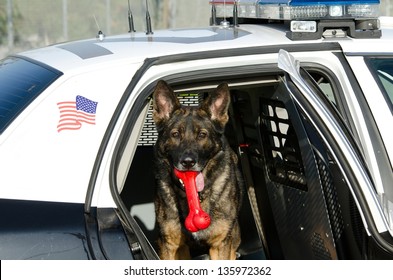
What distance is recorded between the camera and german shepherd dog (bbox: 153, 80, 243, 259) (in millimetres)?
4246

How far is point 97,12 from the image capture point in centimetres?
2003

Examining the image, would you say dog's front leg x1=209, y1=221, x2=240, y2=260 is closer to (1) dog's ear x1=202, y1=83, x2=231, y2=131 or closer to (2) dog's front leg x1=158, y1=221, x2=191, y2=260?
(2) dog's front leg x1=158, y1=221, x2=191, y2=260

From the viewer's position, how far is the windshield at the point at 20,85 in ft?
10.3

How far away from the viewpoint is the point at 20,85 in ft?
11.1

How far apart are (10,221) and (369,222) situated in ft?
4.44

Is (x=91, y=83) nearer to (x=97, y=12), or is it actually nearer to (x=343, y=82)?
(x=343, y=82)

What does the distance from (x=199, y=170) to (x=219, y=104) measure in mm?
349

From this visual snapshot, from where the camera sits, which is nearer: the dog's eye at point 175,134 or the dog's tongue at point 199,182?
the dog's tongue at point 199,182

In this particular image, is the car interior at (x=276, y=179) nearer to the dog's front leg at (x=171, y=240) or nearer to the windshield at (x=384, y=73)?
the windshield at (x=384, y=73)

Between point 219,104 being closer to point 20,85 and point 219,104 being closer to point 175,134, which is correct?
point 175,134

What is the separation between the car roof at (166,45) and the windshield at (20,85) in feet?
0.19

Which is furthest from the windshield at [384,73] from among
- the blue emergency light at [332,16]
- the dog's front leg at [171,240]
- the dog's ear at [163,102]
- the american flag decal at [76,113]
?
the dog's front leg at [171,240]

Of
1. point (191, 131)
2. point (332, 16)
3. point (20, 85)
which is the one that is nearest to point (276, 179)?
point (191, 131)
